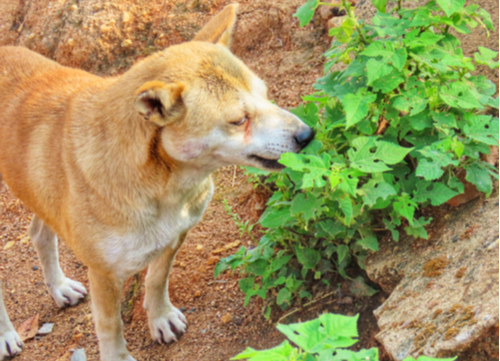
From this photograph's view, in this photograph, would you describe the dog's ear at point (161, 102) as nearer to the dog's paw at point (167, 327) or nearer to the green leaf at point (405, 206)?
the green leaf at point (405, 206)

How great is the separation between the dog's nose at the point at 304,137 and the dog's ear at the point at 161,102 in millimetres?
622

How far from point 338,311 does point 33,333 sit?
2.73 m

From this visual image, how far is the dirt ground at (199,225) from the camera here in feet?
12.4

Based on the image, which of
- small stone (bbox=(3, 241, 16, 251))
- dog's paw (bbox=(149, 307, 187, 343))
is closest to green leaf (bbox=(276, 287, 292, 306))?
dog's paw (bbox=(149, 307, 187, 343))

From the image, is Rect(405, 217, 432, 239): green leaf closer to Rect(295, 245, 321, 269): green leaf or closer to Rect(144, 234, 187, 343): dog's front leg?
Rect(295, 245, 321, 269): green leaf

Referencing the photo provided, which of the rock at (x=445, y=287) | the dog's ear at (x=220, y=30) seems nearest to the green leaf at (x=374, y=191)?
the rock at (x=445, y=287)

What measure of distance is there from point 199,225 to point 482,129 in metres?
2.72

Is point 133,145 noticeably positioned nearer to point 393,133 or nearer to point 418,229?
point 393,133

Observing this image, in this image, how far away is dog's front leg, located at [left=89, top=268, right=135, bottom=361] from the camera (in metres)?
3.39

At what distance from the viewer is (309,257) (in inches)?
133

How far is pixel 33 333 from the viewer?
4574 millimetres

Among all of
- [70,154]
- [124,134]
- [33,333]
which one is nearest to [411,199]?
[124,134]

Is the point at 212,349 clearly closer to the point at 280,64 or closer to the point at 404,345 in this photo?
the point at 404,345

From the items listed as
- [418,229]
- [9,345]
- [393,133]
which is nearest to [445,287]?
[418,229]
